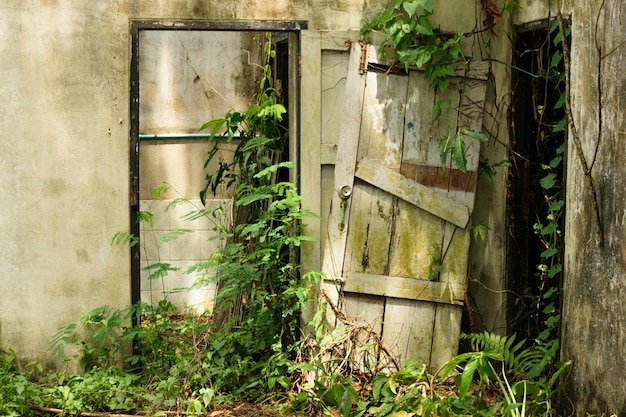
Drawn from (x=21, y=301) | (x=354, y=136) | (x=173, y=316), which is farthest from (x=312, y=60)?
(x=173, y=316)

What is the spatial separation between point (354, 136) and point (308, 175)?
41cm

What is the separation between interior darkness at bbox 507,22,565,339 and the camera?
16.4 feet

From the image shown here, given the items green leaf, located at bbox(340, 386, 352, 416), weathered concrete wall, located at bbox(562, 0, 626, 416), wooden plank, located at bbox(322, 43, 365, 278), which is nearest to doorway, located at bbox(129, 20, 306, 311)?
wooden plank, located at bbox(322, 43, 365, 278)

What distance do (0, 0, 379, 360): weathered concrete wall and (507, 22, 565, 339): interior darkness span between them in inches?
41.3

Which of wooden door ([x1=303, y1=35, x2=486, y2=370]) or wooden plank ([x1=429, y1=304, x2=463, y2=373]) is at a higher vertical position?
wooden door ([x1=303, y1=35, x2=486, y2=370])

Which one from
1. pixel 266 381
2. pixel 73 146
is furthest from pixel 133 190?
pixel 266 381

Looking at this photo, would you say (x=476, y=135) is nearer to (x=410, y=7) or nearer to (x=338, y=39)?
(x=410, y=7)

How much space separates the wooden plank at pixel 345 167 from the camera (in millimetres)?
4941

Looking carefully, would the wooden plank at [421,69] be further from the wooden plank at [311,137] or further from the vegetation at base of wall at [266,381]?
the vegetation at base of wall at [266,381]

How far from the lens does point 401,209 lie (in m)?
4.97

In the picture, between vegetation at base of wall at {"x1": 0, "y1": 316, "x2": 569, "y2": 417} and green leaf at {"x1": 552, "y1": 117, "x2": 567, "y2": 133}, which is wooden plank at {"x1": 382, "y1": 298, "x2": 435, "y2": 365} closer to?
vegetation at base of wall at {"x1": 0, "y1": 316, "x2": 569, "y2": 417}

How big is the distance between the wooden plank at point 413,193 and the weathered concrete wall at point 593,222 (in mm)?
829

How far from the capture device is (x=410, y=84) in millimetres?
4984

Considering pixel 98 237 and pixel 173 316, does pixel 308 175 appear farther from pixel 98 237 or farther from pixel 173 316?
pixel 173 316
